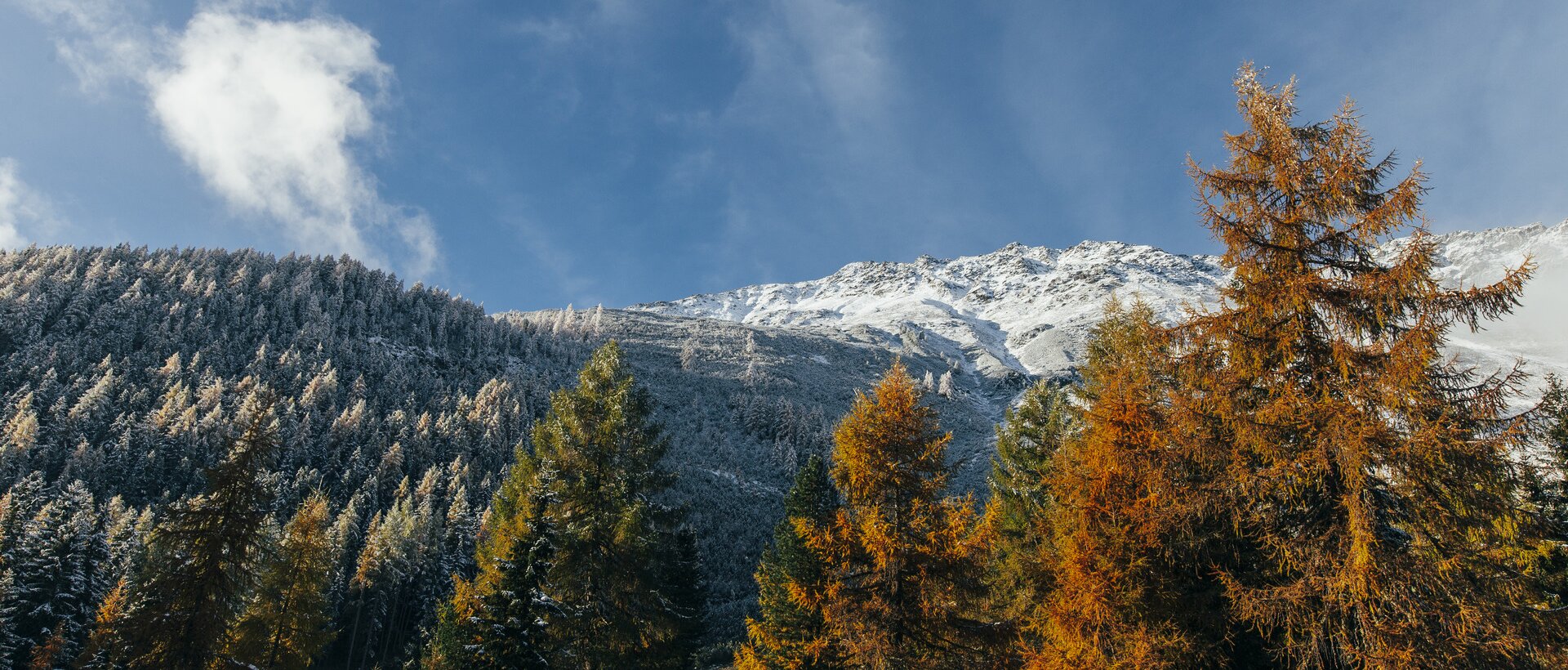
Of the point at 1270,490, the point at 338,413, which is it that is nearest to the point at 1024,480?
the point at 1270,490

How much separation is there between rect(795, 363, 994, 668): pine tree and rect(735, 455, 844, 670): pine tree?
47cm

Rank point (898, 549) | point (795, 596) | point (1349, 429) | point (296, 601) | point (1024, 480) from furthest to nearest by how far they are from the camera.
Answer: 1. point (296, 601)
2. point (1024, 480)
3. point (795, 596)
4. point (898, 549)
5. point (1349, 429)

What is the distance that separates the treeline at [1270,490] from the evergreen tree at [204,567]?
994cm

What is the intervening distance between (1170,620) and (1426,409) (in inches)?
151

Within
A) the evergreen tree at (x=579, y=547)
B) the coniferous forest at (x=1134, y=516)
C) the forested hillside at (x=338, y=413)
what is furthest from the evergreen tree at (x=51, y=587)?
the evergreen tree at (x=579, y=547)

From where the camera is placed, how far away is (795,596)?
11.2m

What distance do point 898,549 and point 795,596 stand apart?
1.97 metres

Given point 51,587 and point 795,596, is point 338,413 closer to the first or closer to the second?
point 51,587

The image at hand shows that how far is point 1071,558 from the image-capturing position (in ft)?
29.8

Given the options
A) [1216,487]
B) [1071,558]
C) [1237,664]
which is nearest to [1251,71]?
[1216,487]

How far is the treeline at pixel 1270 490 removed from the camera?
661cm

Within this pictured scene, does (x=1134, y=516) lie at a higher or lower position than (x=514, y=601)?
higher

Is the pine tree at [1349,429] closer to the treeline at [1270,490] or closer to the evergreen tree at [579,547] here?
the treeline at [1270,490]

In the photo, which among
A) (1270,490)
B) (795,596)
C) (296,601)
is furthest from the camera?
(296,601)
